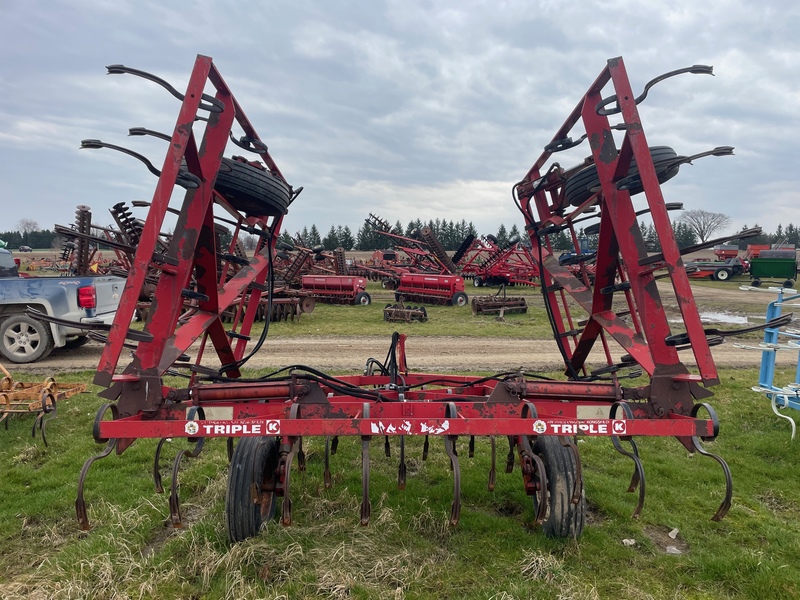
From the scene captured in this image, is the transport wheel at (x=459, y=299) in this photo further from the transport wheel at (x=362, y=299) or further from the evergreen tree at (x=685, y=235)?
the evergreen tree at (x=685, y=235)

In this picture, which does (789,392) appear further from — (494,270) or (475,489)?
(494,270)

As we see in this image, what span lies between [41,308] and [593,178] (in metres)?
10.2

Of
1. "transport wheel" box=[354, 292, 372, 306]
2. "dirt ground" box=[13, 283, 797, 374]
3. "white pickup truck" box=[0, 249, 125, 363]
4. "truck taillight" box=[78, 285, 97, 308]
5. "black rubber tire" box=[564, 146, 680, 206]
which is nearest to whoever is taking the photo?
"black rubber tire" box=[564, 146, 680, 206]

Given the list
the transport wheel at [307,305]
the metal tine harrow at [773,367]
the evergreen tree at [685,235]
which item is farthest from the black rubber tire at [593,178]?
the evergreen tree at [685,235]

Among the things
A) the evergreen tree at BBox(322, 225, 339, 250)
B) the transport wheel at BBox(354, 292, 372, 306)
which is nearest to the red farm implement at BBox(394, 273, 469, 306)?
the transport wheel at BBox(354, 292, 372, 306)

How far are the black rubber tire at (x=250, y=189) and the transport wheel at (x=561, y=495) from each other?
313cm

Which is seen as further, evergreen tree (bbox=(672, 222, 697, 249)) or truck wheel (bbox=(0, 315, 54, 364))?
evergreen tree (bbox=(672, 222, 697, 249))

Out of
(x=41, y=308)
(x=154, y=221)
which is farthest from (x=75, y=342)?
(x=154, y=221)

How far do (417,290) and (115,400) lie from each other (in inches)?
759

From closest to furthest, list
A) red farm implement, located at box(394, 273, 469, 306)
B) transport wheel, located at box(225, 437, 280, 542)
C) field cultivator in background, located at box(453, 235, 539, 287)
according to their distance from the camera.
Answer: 1. transport wheel, located at box(225, 437, 280, 542)
2. red farm implement, located at box(394, 273, 469, 306)
3. field cultivator in background, located at box(453, 235, 539, 287)

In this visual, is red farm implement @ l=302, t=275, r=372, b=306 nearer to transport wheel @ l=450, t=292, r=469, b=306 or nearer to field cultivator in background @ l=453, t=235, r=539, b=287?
transport wheel @ l=450, t=292, r=469, b=306

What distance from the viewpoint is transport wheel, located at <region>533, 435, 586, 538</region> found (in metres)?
3.46

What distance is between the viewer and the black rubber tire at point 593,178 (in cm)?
375

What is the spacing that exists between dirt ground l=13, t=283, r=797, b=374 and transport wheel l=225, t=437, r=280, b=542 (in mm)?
5930
